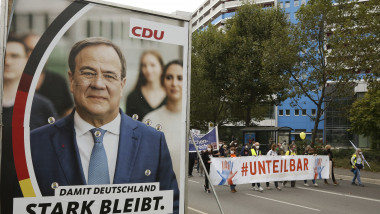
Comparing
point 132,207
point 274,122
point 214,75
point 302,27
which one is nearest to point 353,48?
point 302,27

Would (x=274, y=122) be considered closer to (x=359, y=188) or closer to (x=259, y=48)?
(x=259, y=48)

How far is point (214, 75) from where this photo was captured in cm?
3791

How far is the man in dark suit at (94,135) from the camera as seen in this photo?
3654 mm

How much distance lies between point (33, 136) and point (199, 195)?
11.2 metres

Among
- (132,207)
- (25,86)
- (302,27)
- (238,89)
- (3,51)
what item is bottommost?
(132,207)

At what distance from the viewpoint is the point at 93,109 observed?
12.6 feet

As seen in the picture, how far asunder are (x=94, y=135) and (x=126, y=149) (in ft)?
1.13

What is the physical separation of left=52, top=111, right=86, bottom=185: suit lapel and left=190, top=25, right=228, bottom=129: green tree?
33.5 m

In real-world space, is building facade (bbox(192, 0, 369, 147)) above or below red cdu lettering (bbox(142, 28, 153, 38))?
above

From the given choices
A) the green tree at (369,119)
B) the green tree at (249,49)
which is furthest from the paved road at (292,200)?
the green tree at (369,119)

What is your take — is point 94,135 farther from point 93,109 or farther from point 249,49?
point 249,49

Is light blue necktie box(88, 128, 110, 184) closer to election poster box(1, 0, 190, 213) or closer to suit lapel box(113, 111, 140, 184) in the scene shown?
election poster box(1, 0, 190, 213)

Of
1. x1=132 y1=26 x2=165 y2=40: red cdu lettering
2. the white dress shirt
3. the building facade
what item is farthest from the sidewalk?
the building facade

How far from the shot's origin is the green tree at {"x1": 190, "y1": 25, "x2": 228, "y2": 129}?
3709 cm
